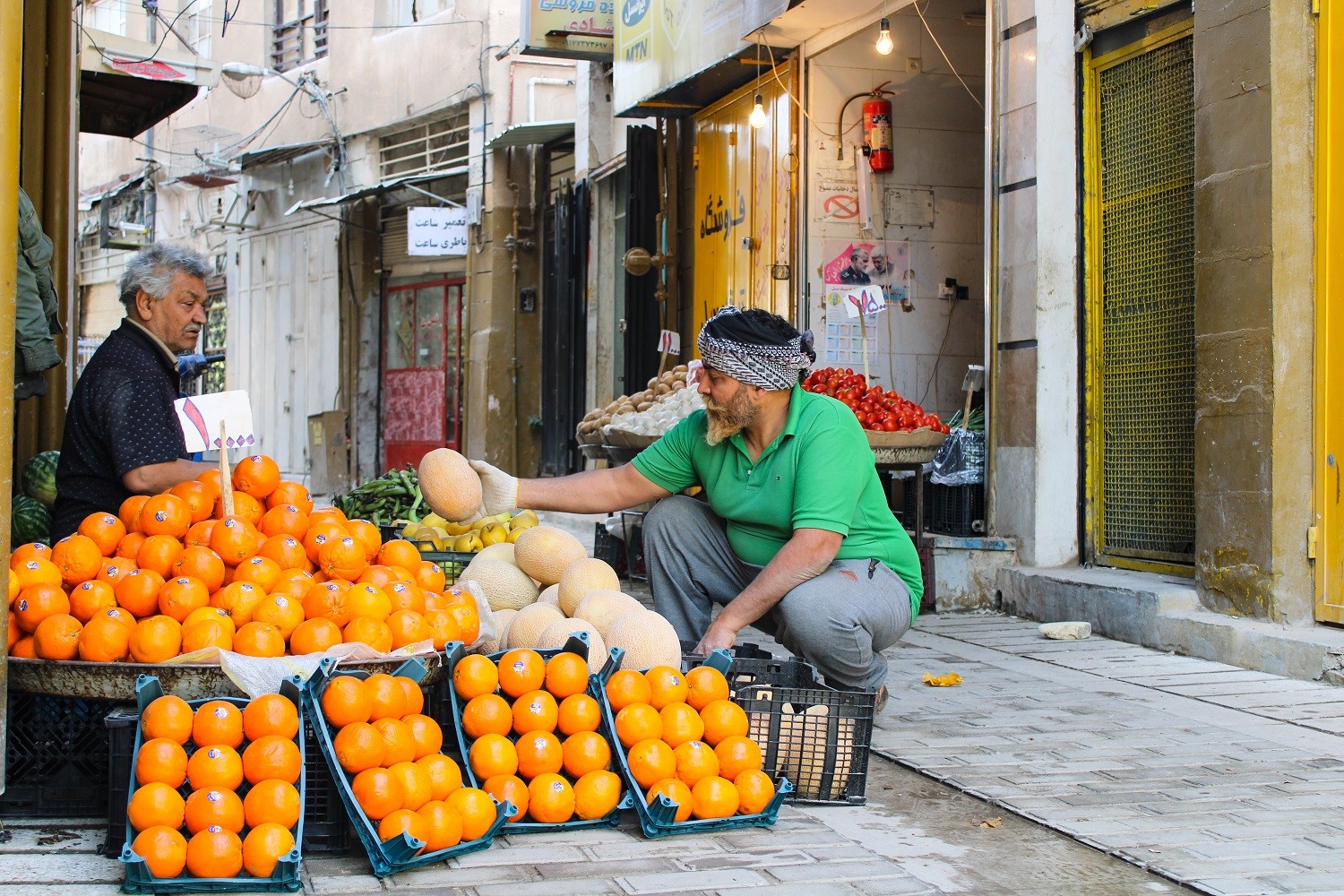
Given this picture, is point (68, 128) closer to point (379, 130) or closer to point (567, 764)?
point (567, 764)

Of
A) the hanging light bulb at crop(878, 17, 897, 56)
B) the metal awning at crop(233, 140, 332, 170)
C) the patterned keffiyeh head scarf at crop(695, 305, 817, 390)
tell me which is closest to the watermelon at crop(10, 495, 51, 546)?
the patterned keffiyeh head scarf at crop(695, 305, 817, 390)

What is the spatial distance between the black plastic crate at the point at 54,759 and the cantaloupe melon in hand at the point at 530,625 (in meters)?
1.08

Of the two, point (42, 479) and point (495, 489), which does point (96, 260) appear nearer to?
point (42, 479)

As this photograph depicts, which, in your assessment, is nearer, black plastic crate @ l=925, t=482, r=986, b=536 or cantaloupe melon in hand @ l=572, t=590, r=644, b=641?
cantaloupe melon in hand @ l=572, t=590, r=644, b=641

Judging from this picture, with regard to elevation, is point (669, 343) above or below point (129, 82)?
below

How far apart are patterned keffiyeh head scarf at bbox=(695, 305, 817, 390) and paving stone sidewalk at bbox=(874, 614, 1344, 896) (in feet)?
3.98

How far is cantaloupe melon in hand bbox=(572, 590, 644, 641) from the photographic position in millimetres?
3611

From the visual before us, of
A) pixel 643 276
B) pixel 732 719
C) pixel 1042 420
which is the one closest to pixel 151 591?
pixel 732 719

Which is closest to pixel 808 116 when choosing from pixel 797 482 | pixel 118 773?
pixel 797 482

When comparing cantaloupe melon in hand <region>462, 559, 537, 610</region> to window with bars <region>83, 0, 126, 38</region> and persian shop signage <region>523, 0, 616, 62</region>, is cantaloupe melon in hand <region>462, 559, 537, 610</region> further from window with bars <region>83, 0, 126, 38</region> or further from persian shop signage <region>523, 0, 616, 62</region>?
window with bars <region>83, 0, 126, 38</region>

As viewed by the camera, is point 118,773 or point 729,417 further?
point 729,417

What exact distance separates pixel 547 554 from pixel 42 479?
9.68 ft

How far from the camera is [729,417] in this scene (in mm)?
4082

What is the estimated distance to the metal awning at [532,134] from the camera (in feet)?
50.5
